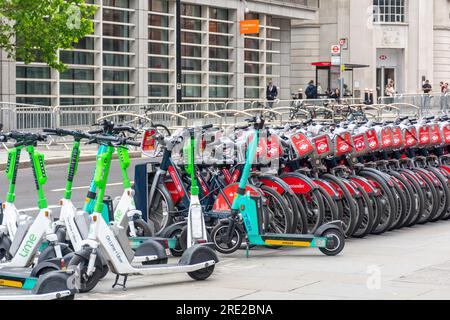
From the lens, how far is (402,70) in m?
60.9

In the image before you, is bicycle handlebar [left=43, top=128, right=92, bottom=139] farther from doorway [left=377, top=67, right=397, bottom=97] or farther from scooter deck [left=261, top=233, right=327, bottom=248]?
doorway [left=377, top=67, right=397, bottom=97]

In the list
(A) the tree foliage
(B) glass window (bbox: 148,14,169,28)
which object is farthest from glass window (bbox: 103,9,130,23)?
(A) the tree foliage

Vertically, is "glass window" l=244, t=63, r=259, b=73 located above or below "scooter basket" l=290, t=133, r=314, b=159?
above

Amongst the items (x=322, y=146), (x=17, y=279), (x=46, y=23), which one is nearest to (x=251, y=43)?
(x=46, y=23)

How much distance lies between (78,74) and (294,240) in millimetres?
26516

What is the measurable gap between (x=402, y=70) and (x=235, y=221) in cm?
5190

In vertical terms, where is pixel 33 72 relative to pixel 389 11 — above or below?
below

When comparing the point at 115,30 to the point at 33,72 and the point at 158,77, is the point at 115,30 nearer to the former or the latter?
the point at 158,77

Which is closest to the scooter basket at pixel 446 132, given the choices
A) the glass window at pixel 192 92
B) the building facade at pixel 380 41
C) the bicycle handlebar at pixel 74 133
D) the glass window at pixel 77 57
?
the bicycle handlebar at pixel 74 133

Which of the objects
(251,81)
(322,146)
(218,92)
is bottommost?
(322,146)

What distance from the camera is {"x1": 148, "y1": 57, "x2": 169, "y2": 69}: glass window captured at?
39.6 meters

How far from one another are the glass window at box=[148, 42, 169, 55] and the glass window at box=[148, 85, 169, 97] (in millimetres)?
1276

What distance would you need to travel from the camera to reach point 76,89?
35906 millimetres
